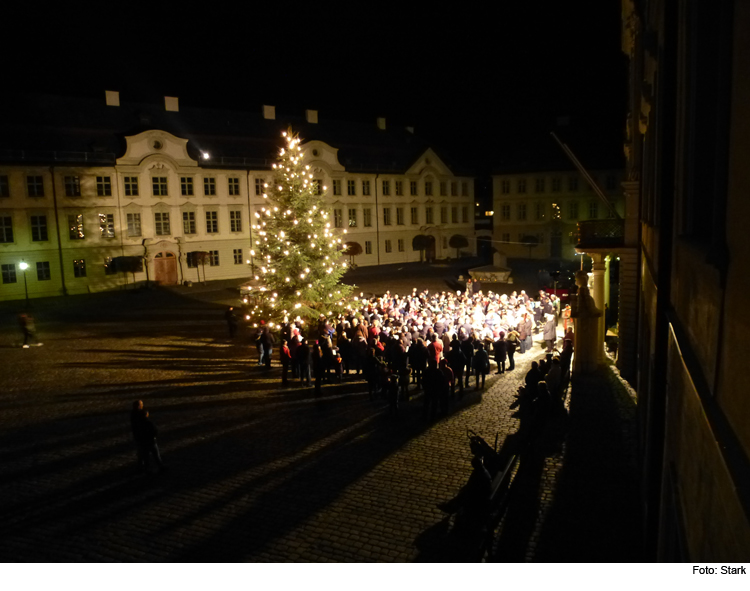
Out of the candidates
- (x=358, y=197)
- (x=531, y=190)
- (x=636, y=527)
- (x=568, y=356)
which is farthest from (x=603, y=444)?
(x=531, y=190)

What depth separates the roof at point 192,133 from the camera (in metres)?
38.5

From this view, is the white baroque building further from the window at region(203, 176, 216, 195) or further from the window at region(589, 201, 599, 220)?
the window at region(589, 201, 599, 220)

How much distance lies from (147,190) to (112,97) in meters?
8.06

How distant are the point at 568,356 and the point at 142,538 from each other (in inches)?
464

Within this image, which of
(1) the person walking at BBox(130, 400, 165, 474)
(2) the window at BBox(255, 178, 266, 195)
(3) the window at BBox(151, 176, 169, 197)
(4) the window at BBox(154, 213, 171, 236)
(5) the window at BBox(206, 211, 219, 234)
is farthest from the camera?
(2) the window at BBox(255, 178, 266, 195)

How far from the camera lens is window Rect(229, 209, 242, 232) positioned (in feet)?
151

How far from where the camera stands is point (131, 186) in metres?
40.8

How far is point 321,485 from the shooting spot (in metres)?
10.2

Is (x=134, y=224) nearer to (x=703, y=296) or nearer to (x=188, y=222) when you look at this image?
(x=188, y=222)

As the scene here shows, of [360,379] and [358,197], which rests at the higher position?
[358,197]

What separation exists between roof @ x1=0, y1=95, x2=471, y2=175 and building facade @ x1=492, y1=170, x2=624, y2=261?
651 centimetres

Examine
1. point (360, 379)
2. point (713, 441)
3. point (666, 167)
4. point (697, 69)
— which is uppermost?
point (697, 69)

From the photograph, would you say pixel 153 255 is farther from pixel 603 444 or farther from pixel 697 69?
pixel 697 69

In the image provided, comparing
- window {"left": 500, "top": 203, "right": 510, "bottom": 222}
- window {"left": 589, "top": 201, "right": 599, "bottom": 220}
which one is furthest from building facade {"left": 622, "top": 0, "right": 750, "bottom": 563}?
window {"left": 500, "top": 203, "right": 510, "bottom": 222}
